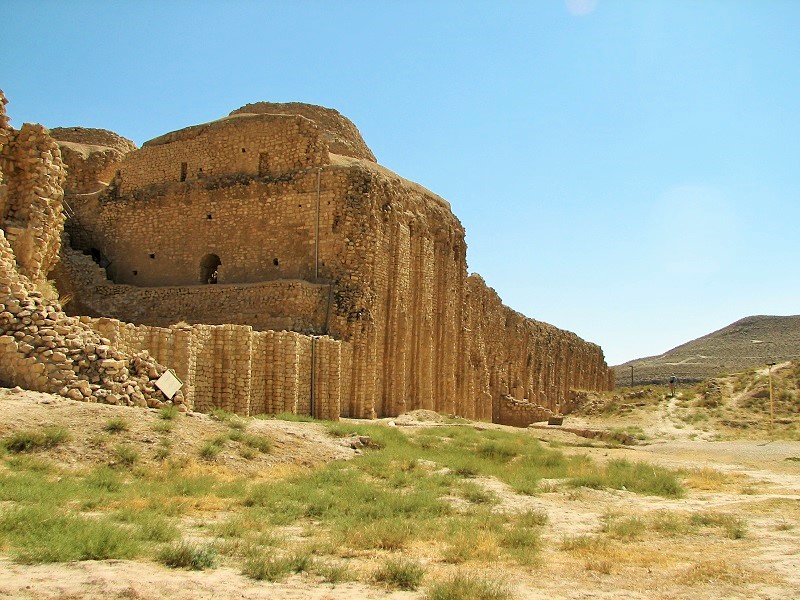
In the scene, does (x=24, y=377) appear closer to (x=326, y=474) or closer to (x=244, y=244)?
(x=326, y=474)

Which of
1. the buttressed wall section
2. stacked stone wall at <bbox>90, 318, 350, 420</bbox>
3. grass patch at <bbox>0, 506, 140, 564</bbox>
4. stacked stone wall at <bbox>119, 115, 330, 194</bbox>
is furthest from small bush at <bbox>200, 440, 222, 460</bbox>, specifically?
stacked stone wall at <bbox>119, 115, 330, 194</bbox>

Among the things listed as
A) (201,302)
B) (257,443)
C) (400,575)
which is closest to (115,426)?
(257,443)

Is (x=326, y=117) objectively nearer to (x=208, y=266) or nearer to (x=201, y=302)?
(x=208, y=266)

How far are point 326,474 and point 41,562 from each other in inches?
238

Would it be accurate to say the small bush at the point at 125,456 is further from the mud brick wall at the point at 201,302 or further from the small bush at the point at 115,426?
the mud brick wall at the point at 201,302

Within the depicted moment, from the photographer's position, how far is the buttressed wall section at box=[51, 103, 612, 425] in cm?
2316

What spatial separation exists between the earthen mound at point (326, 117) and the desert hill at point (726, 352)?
1958 inches

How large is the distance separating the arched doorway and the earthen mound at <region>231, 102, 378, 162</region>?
26.0ft

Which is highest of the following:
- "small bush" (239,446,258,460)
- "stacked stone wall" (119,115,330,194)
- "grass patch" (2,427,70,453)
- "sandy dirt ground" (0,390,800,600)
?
"stacked stone wall" (119,115,330,194)

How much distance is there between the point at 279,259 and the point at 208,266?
3.10 meters

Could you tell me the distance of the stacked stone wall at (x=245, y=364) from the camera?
1591 centimetres

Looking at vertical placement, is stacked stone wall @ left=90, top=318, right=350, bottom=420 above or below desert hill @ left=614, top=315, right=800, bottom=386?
below

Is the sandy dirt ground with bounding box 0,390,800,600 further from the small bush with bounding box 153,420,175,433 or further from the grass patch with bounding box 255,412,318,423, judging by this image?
the grass patch with bounding box 255,412,318,423

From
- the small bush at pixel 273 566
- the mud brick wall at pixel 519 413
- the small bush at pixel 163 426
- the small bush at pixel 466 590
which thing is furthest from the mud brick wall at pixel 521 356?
the small bush at pixel 466 590
